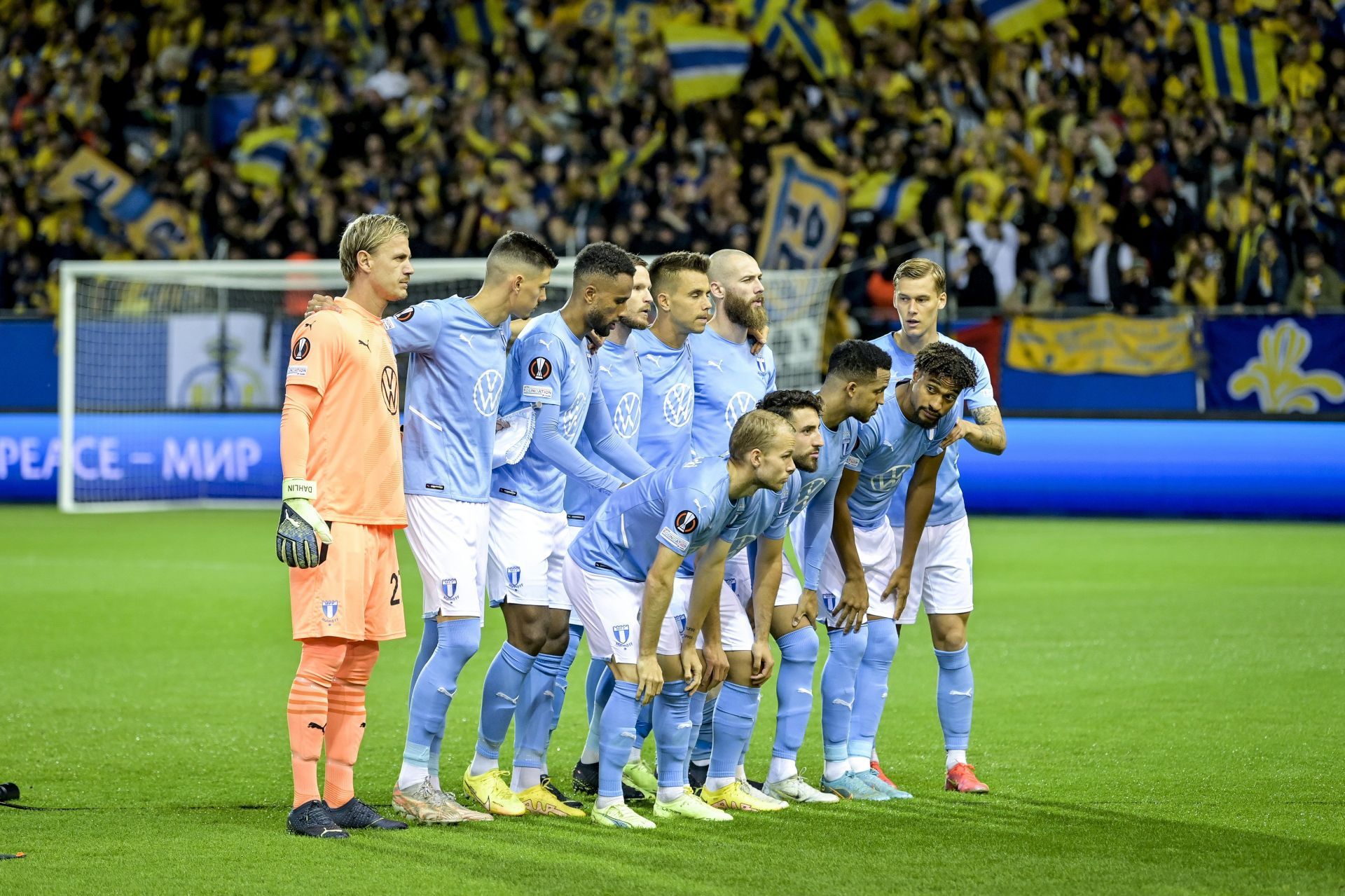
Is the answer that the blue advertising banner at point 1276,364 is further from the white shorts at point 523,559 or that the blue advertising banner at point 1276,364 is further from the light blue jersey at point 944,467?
the white shorts at point 523,559

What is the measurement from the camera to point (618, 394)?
6422mm

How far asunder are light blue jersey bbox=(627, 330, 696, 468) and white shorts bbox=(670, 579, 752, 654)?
64cm

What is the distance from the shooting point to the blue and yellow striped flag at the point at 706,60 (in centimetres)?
2191

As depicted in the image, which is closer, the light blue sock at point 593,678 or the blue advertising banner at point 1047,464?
the light blue sock at point 593,678

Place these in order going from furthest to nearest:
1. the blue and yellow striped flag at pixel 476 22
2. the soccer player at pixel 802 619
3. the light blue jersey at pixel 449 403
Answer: the blue and yellow striped flag at pixel 476 22 < the soccer player at pixel 802 619 < the light blue jersey at pixel 449 403

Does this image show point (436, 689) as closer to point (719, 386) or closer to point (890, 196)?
point (719, 386)

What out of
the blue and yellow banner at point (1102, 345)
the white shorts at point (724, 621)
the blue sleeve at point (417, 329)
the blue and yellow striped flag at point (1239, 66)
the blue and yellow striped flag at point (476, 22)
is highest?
the blue and yellow striped flag at point (476, 22)

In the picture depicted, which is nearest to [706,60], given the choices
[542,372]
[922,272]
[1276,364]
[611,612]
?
[1276,364]

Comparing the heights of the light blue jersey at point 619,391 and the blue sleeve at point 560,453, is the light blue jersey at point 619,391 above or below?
above

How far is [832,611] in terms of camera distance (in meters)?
6.52

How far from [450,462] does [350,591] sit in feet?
2.29

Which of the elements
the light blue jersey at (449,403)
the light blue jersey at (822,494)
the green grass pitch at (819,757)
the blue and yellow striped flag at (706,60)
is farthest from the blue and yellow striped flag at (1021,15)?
the light blue jersey at (449,403)


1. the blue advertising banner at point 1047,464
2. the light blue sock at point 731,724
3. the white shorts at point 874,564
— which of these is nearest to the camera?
the light blue sock at point 731,724

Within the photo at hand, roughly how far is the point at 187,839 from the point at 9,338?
559 inches
